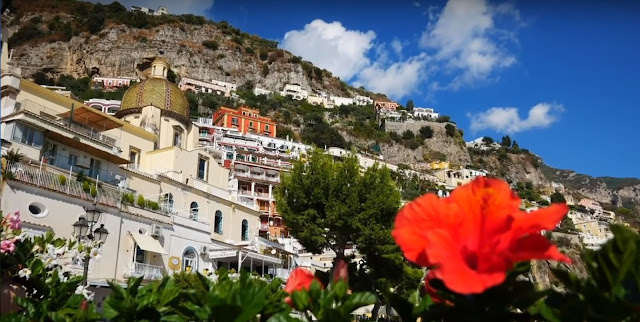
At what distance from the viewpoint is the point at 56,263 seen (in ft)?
13.4

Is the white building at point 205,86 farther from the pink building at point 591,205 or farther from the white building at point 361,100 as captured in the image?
the pink building at point 591,205

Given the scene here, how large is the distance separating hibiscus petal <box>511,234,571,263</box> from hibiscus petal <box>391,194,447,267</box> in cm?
24

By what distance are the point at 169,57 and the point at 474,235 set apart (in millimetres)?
114926

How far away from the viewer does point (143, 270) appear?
2039 cm

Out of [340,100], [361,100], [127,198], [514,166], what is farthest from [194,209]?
[514,166]

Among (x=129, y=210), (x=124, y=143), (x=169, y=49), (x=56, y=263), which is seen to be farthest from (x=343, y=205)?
(x=169, y=49)

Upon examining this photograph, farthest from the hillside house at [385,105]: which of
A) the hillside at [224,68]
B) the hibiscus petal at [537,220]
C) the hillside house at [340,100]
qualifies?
the hibiscus petal at [537,220]

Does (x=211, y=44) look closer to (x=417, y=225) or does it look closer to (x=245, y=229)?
(x=245, y=229)

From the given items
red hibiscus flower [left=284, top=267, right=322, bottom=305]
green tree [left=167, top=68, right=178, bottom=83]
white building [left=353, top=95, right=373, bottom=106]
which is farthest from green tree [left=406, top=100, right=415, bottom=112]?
red hibiscus flower [left=284, top=267, right=322, bottom=305]

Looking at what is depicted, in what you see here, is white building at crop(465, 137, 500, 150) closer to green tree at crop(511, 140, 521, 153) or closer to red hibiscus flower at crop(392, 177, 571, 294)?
green tree at crop(511, 140, 521, 153)

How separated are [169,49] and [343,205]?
327ft

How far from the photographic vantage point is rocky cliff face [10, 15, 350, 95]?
97688mm

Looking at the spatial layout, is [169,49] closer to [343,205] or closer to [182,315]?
[343,205]

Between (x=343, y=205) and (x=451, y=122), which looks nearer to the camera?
(x=343, y=205)
